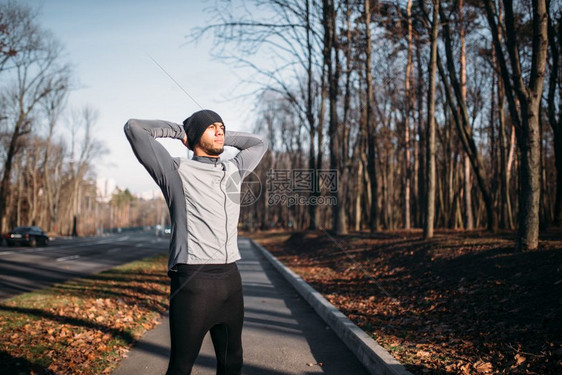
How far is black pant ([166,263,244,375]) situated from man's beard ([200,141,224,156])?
67cm

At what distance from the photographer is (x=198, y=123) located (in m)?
2.92

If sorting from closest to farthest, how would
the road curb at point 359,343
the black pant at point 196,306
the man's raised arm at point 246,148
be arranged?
the black pant at point 196,306
the man's raised arm at point 246,148
the road curb at point 359,343

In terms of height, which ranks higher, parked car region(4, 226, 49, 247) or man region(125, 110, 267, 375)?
man region(125, 110, 267, 375)

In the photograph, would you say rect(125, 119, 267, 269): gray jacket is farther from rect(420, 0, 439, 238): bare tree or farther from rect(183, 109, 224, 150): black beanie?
rect(420, 0, 439, 238): bare tree

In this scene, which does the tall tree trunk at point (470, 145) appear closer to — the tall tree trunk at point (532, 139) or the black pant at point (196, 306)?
the tall tree trunk at point (532, 139)

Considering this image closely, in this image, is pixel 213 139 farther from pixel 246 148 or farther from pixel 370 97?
pixel 370 97

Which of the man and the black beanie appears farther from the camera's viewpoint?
the black beanie

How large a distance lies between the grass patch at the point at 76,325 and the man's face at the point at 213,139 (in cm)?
324

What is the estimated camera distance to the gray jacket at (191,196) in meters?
2.80

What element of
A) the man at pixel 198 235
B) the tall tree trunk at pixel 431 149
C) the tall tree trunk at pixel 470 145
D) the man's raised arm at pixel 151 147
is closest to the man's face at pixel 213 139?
the man at pixel 198 235

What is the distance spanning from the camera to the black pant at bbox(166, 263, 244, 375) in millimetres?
2746

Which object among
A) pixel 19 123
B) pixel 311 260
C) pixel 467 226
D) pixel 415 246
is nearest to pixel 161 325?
pixel 415 246

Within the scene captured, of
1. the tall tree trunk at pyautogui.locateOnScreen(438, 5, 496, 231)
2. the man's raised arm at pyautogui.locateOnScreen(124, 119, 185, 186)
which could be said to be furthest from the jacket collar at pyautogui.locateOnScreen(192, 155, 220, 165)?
the tall tree trunk at pyautogui.locateOnScreen(438, 5, 496, 231)

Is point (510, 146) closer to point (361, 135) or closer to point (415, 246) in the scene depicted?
point (361, 135)
